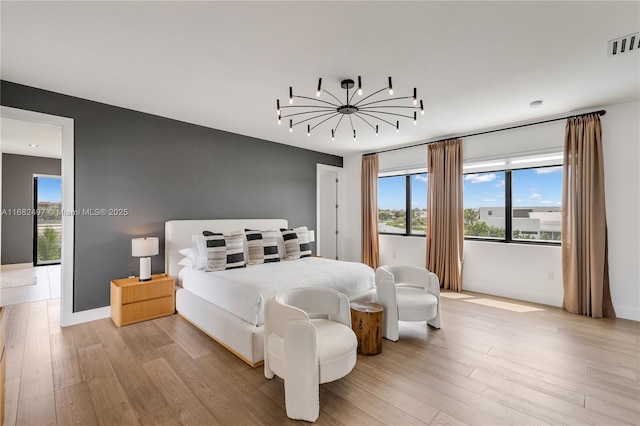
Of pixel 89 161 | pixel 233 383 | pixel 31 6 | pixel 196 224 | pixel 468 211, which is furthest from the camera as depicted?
pixel 468 211

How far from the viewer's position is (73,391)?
84.2 inches

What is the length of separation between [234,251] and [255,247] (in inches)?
14.9

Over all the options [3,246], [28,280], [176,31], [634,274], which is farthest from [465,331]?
[3,246]

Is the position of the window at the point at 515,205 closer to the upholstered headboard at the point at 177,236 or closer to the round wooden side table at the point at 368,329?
the round wooden side table at the point at 368,329

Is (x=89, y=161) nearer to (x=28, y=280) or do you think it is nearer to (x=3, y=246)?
(x=28, y=280)

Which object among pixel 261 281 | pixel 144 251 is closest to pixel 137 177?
pixel 144 251

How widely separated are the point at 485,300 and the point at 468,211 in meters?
1.56

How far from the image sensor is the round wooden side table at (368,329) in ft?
8.72

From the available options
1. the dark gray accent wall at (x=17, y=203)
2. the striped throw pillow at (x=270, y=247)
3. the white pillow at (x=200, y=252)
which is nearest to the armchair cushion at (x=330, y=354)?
the white pillow at (x=200, y=252)

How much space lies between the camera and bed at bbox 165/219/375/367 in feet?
8.52

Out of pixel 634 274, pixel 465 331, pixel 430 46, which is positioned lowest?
pixel 465 331

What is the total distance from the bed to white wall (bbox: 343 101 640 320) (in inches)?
91.9

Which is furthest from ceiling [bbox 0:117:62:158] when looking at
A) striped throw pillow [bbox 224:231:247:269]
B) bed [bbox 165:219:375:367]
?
striped throw pillow [bbox 224:231:247:269]

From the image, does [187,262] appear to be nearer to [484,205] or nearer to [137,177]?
[137,177]
